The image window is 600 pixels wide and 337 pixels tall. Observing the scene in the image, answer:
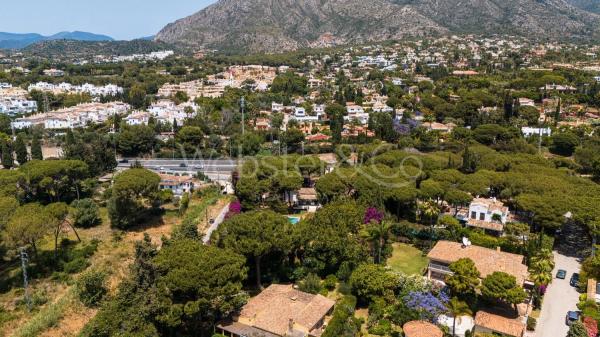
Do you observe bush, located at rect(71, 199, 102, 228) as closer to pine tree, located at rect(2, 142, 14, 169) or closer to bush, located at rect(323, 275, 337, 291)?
pine tree, located at rect(2, 142, 14, 169)

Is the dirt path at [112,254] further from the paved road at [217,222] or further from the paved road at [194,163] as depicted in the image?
the paved road at [194,163]

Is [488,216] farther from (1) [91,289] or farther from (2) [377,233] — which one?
(1) [91,289]

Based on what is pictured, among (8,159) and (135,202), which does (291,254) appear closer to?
(135,202)

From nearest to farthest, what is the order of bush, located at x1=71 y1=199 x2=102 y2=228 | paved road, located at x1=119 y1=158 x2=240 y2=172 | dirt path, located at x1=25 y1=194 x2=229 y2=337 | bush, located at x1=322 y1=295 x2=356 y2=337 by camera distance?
bush, located at x1=322 y1=295 x2=356 y2=337 < dirt path, located at x1=25 y1=194 x2=229 y2=337 < bush, located at x1=71 y1=199 x2=102 y2=228 < paved road, located at x1=119 y1=158 x2=240 y2=172

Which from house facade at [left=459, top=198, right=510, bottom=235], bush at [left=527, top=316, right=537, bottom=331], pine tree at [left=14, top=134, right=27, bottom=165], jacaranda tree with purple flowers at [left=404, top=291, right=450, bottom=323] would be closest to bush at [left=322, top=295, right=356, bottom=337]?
jacaranda tree with purple flowers at [left=404, top=291, right=450, bottom=323]

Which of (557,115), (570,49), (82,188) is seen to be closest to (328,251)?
(82,188)

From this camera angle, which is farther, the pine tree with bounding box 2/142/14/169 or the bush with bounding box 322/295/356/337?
the pine tree with bounding box 2/142/14/169

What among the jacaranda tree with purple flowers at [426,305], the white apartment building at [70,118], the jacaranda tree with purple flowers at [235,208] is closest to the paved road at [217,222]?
the jacaranda tree with purple flowers at [235,208]
